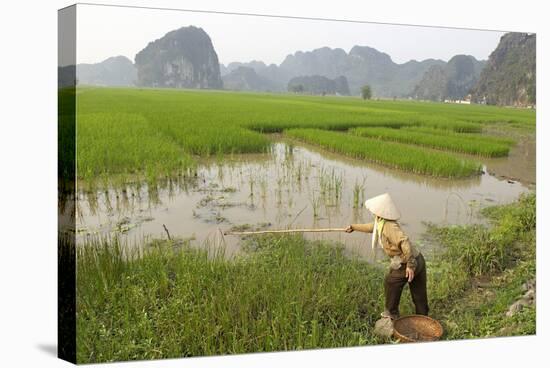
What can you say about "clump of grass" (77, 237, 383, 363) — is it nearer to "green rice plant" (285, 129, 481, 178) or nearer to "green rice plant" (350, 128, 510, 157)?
"green rice plant" (285, 129, 481, 178)

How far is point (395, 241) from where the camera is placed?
3.78m

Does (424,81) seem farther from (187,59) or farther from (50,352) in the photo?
(50,352)

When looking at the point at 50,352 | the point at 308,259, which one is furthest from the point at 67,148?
the point at 308,259

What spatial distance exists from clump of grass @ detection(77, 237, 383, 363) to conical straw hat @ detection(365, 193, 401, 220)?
0.40 metres

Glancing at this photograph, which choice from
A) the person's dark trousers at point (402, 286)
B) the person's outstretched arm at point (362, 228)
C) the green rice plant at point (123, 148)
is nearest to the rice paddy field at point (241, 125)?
the green rice plant at point (123, 148)

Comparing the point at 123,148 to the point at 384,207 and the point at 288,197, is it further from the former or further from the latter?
the point at 384,207

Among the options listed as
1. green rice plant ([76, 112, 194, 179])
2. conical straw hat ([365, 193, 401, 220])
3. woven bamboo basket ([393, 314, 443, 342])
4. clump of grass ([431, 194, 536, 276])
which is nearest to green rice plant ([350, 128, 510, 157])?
clump of grass ([431, 194, 536, 276])

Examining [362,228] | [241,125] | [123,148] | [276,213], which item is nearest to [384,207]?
[362,228]

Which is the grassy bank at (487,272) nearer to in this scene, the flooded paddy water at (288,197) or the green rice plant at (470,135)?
the flooded paddy water at (288,197)

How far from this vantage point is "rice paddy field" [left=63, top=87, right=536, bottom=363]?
3.38m

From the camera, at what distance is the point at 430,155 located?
4629 mm

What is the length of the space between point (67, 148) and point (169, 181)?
0.65m

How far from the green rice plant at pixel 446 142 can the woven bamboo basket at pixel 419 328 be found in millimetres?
1408

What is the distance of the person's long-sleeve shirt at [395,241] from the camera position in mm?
3773
